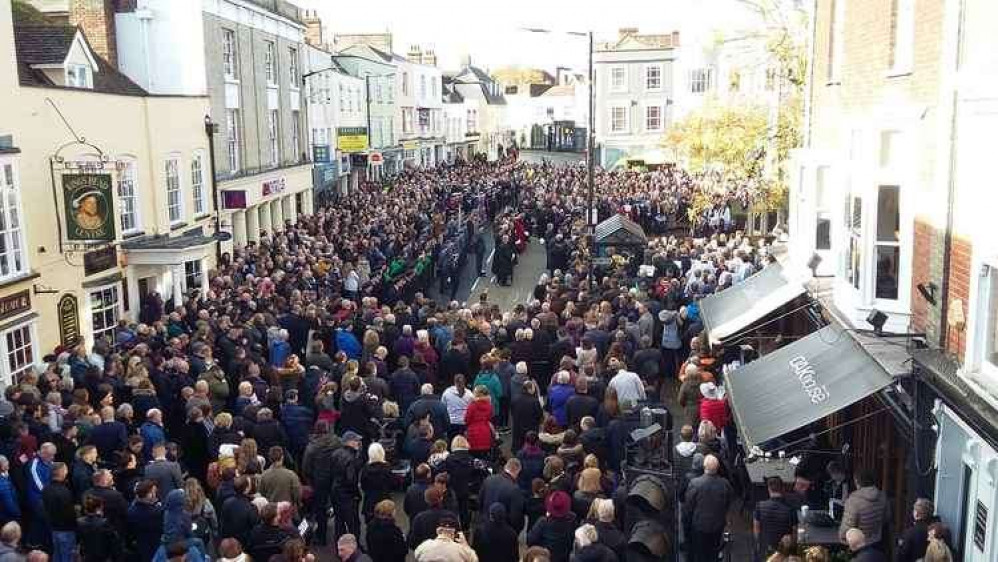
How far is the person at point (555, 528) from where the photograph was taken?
8734mm

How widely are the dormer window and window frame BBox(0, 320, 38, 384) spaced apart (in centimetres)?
700

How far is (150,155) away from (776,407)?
17.0 metres

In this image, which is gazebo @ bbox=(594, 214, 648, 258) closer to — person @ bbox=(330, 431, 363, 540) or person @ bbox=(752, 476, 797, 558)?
person @ bbox=(330, 431, 363, 540)

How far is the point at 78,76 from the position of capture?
22516mm

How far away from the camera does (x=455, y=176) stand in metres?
46.9

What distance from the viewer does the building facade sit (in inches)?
2340

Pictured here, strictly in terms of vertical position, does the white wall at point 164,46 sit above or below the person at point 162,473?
above

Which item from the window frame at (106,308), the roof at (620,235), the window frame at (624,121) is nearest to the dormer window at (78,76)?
the window frame at (106,308)

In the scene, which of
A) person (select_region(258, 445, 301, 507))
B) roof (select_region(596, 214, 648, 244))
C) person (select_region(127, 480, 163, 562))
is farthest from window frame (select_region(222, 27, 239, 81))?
person (select_region(127, 480, 163, 562))

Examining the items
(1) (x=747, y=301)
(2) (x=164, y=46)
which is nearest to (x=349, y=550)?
(1) (x=747, y=301)

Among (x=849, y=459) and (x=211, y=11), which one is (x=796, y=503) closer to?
(x=849, y=459)

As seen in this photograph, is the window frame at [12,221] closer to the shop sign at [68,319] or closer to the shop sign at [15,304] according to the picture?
the shop sign at [15,304]

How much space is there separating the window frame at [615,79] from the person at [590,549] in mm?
54111

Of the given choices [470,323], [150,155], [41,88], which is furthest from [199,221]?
[470,323]
